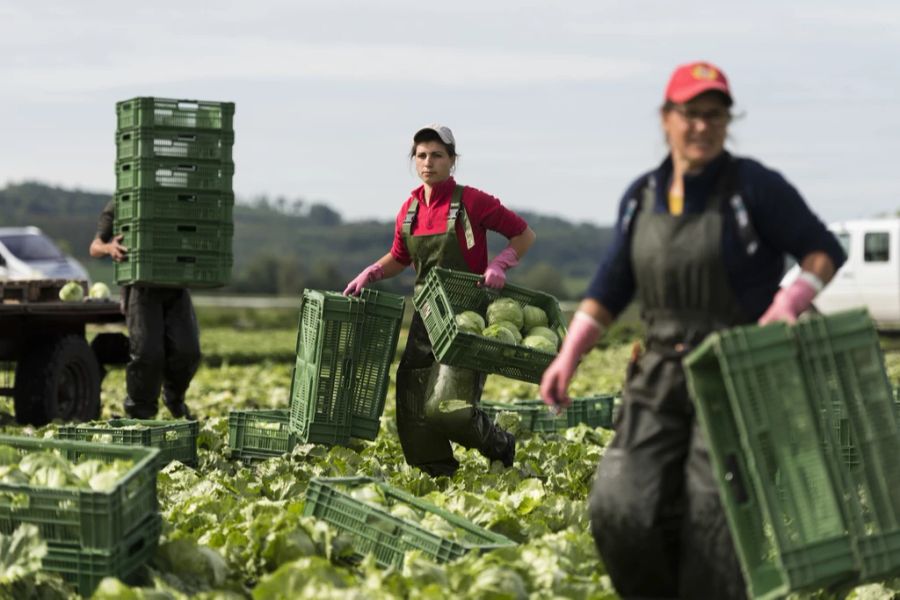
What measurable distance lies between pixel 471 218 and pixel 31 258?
61.2 ft

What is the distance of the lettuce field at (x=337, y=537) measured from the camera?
4641 mm

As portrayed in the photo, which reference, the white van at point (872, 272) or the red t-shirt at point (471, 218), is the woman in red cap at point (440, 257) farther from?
the white van at point (872, 272)

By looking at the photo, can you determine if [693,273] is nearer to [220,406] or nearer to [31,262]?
[220,406]

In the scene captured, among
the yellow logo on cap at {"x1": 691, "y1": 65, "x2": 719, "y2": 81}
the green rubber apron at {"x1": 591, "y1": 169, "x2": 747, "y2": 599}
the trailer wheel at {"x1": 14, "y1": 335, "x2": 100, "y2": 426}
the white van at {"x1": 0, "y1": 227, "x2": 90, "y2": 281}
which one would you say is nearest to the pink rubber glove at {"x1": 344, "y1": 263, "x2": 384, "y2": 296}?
the green rubber apron at {"x1": 591, "y1": 169, "x2": 747, "y2": 599}

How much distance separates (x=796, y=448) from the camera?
165 inches

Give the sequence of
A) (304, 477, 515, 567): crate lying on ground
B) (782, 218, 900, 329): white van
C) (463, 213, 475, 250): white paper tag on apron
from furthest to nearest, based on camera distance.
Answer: (782, 218, 900, 329): white van
(463, 213, 475, 250): white paper tag on apron
(304, 477, 515, 567): crate lying on ground

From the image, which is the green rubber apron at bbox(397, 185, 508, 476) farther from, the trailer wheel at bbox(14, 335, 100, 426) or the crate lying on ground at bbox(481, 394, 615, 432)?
the trailer wheel at bbox(14, 335, 100, 426)

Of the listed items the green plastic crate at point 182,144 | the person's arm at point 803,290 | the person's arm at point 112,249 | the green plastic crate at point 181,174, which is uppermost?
the green plastic crate at point 182,144

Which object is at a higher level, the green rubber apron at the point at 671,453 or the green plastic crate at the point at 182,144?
the green plastic crate at the point at 182,144

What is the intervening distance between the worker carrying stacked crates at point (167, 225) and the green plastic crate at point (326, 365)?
7.88ft

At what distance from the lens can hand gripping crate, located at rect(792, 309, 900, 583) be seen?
4234mm

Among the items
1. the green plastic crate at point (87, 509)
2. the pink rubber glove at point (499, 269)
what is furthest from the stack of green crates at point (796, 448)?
the pink rubber glove at point (499, 269)

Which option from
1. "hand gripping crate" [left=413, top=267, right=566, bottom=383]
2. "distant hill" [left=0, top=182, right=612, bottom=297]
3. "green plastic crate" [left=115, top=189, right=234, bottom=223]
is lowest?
"distant hill" [left=0, top=182, right=612, bottom=297]

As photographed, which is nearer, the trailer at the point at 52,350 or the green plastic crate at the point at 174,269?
A: the green plastic crate at the point at 174,269
